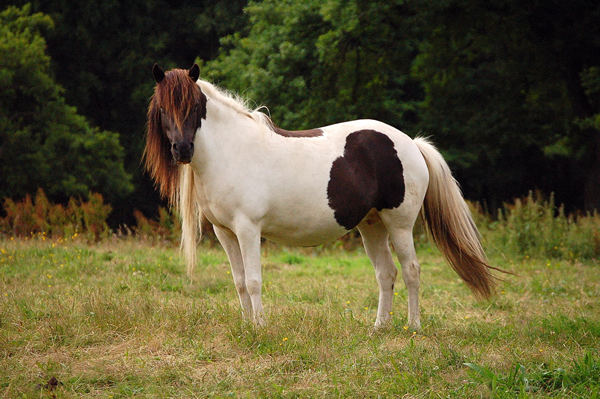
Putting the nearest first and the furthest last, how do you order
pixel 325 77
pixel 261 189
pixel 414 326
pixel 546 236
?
pixel 261 189
pixel 414 326
pixel 546 236
pixel 325 77

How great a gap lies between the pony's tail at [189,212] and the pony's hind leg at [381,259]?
5.40 feet

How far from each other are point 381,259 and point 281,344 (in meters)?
1.90

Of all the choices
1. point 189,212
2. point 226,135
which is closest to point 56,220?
point 189,212

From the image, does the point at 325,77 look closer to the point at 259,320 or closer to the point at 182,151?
the point at 182,151

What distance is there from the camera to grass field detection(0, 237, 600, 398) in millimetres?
3793

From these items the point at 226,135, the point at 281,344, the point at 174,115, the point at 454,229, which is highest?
the point at 174,115

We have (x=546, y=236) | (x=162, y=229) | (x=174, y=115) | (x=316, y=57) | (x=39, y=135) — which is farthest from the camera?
(x=39, y=135)

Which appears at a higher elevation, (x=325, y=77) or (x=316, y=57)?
(x=316, y=57)

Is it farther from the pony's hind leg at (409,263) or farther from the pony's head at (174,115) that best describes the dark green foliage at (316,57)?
the pony's head at (174,115)

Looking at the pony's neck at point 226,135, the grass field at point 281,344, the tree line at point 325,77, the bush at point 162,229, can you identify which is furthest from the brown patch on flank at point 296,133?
the tree line at point 325,77

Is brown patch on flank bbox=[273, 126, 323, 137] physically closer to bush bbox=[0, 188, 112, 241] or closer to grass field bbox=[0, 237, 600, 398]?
grass field bbox=[0, 237, 600, 398]

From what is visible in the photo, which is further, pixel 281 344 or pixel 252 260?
pixel 252 260

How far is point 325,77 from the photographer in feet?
49.7

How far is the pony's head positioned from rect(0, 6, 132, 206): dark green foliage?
15.6m
